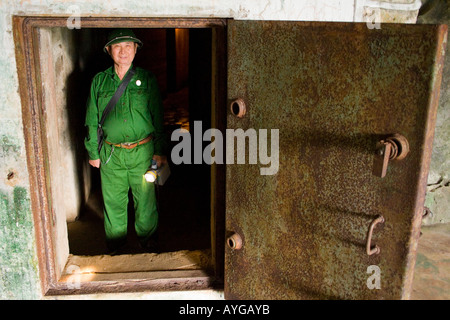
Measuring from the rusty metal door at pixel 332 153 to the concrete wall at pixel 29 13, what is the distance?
11.8 inches

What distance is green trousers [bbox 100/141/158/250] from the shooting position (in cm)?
327

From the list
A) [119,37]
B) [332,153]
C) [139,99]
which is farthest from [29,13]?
[332,153]

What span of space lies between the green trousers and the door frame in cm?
75

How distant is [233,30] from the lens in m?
2.11

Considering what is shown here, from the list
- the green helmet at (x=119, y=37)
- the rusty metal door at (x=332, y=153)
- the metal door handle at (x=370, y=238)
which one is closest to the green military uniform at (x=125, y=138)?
the green helmet at (x=119, y=37)

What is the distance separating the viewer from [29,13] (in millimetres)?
2188

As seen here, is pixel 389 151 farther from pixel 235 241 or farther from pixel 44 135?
pixel 44 135

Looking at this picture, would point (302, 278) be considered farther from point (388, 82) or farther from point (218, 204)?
point (388, 82)

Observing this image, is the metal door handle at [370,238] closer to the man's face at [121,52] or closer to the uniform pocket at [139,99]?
the uniform pocket at [139,99]

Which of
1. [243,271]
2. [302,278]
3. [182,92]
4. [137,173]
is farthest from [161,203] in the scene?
[182,92]

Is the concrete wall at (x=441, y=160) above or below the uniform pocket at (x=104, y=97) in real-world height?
below

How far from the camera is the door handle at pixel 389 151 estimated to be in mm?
1703

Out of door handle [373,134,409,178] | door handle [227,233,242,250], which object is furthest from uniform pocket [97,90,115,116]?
door handle [373,134,409,178]
